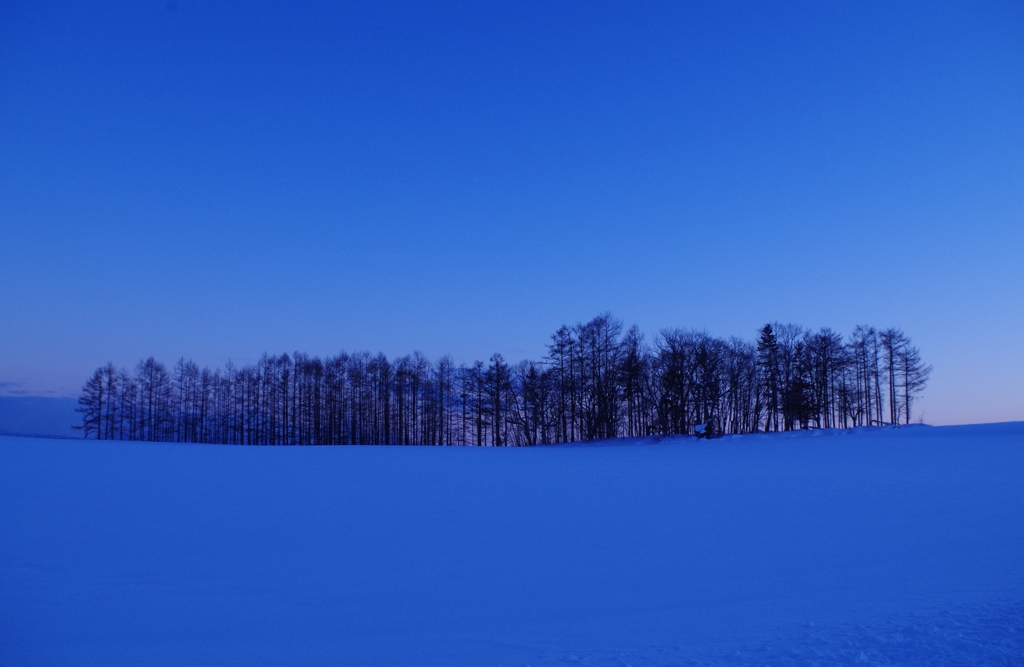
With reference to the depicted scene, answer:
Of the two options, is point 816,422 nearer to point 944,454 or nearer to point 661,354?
point 661,354

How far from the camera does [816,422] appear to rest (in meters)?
48.1

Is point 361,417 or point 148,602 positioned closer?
point 148,602

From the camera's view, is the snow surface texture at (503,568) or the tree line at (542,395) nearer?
the snow surface texture at (503,568)

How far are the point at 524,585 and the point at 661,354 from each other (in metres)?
43.4

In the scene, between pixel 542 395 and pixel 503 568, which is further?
pixel 542 395

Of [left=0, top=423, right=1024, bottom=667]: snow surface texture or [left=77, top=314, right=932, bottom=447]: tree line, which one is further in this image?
[left=77, top=314, right=932, bottom=447]: tree line

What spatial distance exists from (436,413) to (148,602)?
50.4 m

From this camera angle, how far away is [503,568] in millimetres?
7848

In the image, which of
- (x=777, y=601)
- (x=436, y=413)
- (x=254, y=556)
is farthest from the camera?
(x=436, y=413)

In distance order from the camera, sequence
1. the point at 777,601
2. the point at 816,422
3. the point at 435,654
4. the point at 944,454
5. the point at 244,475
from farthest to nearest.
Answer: the point at 816,422 → the point at 944,454 → the point at 244,475 → the point at 777,601 → the point at 435,654

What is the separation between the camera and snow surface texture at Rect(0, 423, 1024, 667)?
519 cm

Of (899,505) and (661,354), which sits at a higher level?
(661,354)

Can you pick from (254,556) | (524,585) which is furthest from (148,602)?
(524,585)

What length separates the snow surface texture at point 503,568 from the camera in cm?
519
